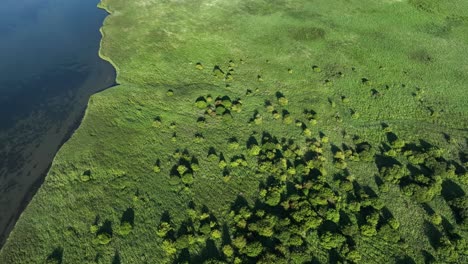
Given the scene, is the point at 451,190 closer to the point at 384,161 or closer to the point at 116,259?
the point at 384,161

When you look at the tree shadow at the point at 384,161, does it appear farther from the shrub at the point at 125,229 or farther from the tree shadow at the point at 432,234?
the shrub at the point at 125,229

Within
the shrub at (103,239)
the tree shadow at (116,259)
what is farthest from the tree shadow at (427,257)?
the shrub at (103,239)

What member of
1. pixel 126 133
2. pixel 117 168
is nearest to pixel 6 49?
pixel 126 133

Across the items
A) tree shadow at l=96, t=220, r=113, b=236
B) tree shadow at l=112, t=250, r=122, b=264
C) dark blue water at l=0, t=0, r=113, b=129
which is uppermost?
dark blue water at l=0, t=0, r=113, b=129

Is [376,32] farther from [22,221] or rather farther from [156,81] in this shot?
[22,221]

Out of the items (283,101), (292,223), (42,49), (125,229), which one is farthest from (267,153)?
(42,49)

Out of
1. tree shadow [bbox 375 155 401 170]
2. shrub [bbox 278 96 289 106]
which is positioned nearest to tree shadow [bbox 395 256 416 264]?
tree shadow [bbox 375 155 401 170]

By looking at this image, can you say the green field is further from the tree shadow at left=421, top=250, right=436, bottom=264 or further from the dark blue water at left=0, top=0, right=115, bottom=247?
the dark blue water at left=0, top=0, right=115, bottom=247
